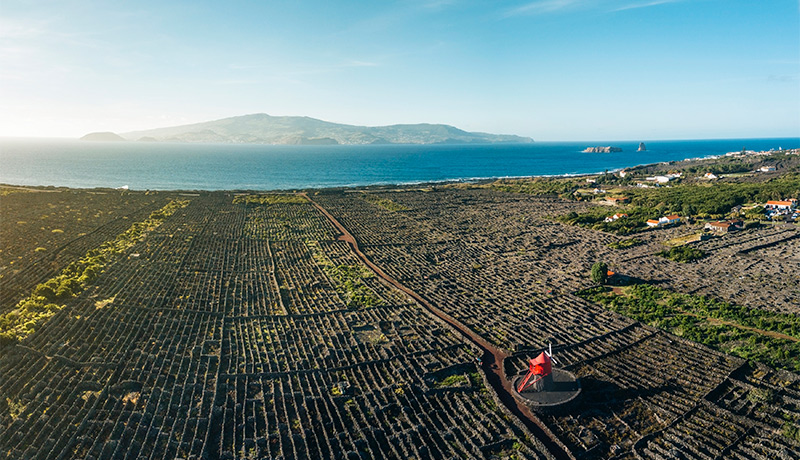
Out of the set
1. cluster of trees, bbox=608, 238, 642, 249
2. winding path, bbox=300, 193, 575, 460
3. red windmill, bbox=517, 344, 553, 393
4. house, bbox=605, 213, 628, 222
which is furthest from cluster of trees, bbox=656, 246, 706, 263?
red windmill, bbox=517, 344, 553, 393

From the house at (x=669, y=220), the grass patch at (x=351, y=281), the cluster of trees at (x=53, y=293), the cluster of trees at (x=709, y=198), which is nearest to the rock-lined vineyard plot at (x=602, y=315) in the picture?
the grass patch at (x=351, y=281)

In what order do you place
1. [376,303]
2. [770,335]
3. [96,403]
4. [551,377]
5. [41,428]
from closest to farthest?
[41,428]
[96,403]
[551,377]
[770,335]
[376,303]

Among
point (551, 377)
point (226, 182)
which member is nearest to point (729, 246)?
point (551, 377)

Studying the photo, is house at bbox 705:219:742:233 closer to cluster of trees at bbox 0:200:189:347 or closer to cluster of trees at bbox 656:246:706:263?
cluster of trees at bbox 656:246:706:263

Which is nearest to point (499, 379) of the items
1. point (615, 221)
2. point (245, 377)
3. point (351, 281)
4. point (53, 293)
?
point (245, 377)

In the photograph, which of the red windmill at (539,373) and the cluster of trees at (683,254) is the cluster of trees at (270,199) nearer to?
the cluster of trees at (683,254)

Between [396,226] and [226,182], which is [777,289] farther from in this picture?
[226,182]
